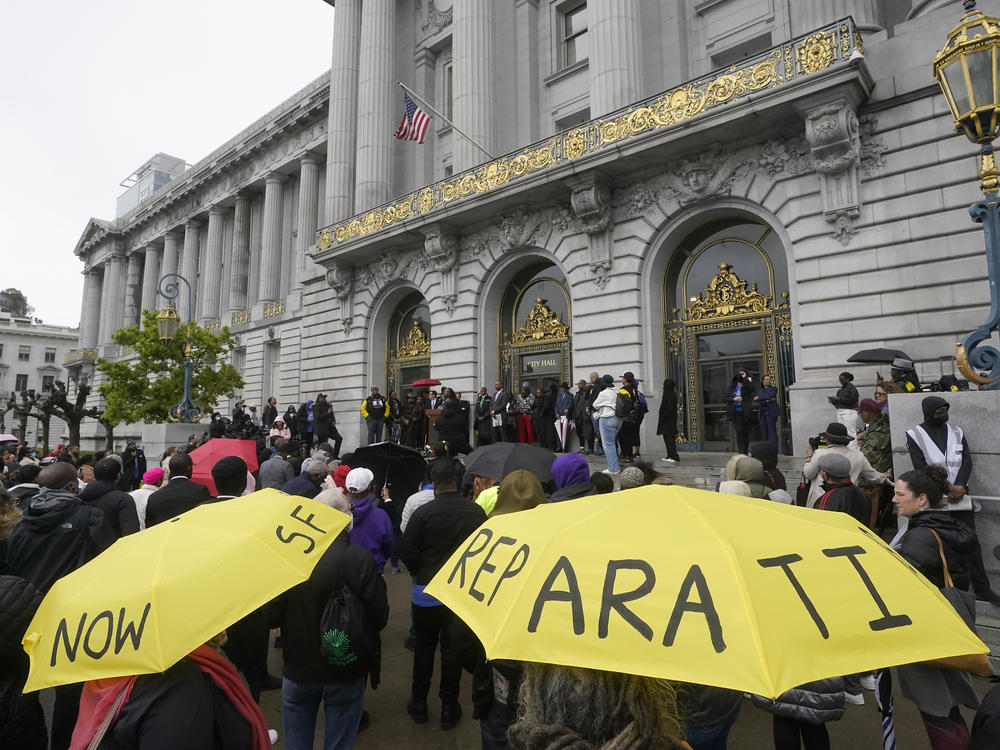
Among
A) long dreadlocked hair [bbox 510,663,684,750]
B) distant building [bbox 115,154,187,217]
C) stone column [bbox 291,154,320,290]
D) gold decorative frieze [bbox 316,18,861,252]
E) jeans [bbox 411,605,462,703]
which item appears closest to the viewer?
long dreadlocked hair [bbox 510,663,684,750]

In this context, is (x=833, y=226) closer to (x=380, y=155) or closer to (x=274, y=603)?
(x=274, y=603)

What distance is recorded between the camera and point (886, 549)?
174 centimetres

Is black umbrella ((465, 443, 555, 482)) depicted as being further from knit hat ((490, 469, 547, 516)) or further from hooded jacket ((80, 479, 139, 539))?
hooded jacket ((80, 479, 139, 539))

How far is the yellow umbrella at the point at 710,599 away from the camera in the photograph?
4.44ft

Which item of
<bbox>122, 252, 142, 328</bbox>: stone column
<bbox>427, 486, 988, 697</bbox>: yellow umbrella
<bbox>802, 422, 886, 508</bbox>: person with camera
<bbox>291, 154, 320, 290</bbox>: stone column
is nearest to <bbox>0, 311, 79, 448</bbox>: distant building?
<bbox>122, 252, 142, 328</bbox>: stone column

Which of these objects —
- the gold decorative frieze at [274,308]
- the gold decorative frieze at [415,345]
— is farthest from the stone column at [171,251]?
the gold decorative frieze at [415,345]

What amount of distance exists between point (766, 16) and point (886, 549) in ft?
65.4

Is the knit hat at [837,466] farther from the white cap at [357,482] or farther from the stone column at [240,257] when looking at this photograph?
the stone column at [240,257]

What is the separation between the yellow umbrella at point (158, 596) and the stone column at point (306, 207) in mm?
32950

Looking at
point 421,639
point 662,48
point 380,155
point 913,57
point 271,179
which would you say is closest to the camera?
point 421,639

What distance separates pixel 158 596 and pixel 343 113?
27.6m

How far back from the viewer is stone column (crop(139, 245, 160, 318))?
4944cm

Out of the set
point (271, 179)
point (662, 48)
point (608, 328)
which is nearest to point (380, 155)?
point (662, 48)

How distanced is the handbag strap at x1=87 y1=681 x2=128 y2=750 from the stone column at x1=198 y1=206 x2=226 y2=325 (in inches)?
1714
